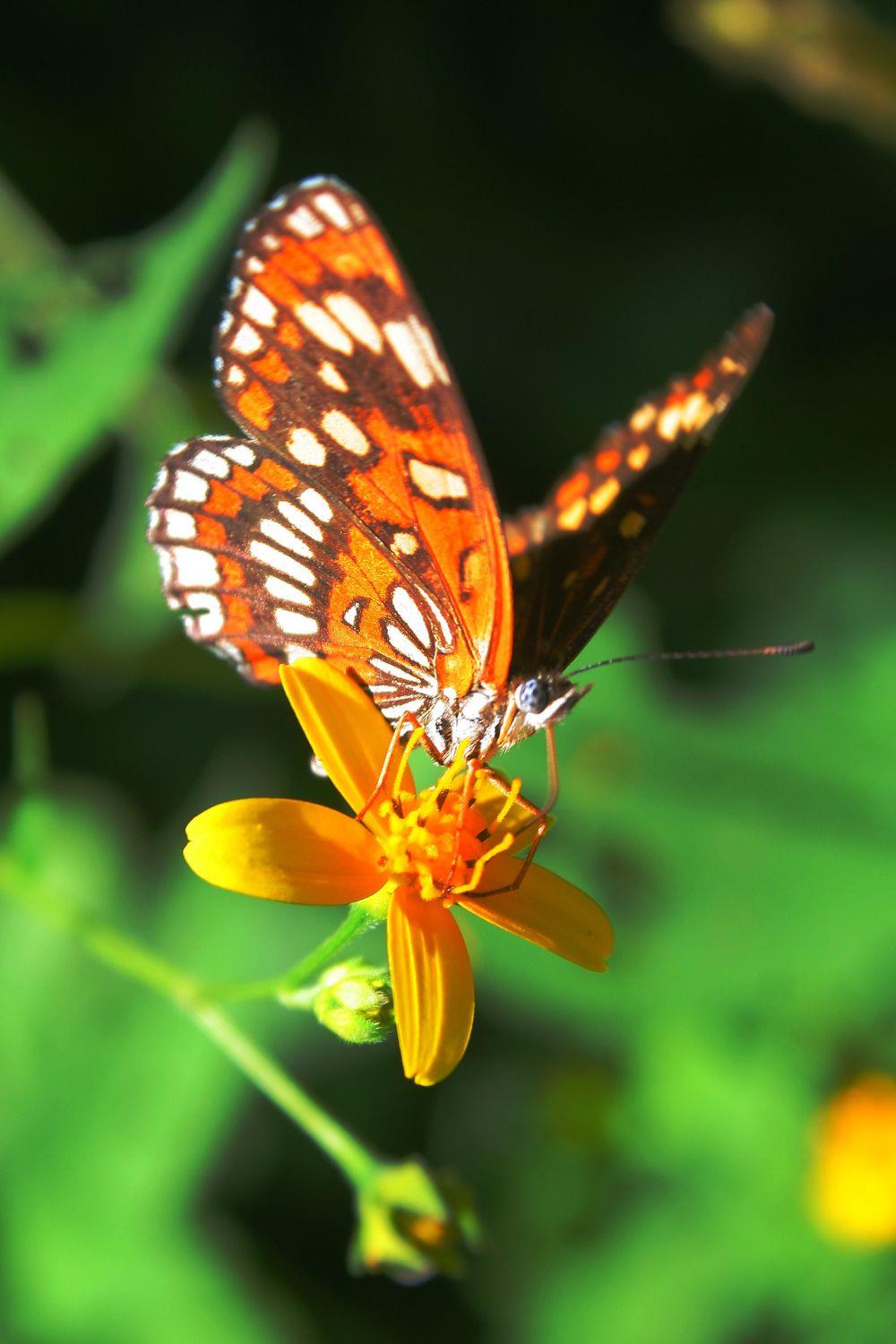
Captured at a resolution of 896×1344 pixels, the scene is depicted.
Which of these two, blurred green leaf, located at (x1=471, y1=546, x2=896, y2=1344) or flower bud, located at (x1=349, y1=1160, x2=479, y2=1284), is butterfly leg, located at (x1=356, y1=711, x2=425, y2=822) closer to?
flower bud, located at (x1=349, y1=1160, x2=479, y2=1284)

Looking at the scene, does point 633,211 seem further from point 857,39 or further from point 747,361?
point 747,361

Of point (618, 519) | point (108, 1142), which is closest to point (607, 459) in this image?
point (618, 519)

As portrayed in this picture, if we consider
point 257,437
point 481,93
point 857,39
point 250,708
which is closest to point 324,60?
point 481,93

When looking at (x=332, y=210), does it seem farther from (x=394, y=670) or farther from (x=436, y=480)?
(x=394, y=670)

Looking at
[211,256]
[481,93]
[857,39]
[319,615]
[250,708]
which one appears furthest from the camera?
[481,93]

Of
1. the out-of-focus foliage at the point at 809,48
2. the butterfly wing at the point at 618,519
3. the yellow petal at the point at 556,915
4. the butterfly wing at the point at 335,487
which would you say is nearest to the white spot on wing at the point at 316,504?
the butterfly wing at the point at 335,487

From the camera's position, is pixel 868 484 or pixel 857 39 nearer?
pixel 857 39
